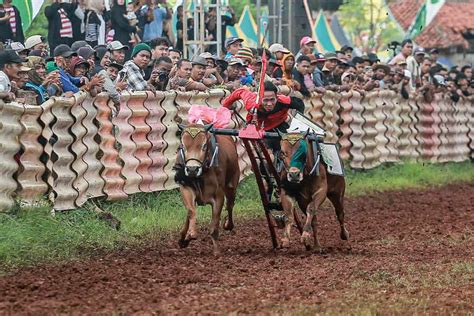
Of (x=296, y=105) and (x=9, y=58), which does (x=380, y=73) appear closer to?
(x=296, y=105)

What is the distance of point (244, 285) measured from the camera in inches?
396

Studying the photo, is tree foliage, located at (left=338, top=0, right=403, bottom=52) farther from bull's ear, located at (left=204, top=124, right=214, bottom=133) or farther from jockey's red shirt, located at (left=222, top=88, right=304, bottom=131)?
bull's ear, located at (left=204, top=124, right=214, bottom=133)

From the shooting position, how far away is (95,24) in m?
17.6

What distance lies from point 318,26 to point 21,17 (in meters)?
16.2

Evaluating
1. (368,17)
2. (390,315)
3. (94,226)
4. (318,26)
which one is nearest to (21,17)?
(94,226)

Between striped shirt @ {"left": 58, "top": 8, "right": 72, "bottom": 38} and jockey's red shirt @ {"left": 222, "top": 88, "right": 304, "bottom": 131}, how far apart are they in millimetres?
4873

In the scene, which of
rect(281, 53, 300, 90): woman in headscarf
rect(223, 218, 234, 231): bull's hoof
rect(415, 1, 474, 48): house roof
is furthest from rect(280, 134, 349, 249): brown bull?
rect(415, 1, 474, 48): house roof

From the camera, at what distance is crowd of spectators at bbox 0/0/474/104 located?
13875mm

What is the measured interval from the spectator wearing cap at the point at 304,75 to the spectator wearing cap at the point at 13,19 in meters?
4.64

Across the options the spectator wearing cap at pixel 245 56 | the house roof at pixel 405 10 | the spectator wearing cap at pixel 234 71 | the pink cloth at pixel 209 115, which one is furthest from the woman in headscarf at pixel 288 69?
the house roof at pixel 405 10

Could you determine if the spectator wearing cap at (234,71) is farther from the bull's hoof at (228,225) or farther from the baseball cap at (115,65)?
the bull's hoof at (228,225)

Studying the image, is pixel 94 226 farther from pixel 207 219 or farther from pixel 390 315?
pixel 390 315

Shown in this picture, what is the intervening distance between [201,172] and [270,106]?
1166 millimetres

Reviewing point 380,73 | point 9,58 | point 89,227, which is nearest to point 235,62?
point 89,227
